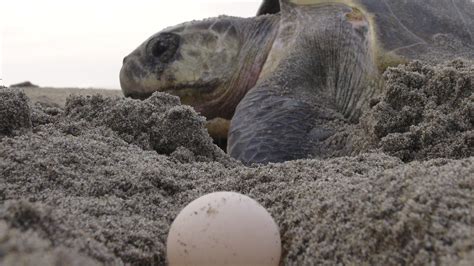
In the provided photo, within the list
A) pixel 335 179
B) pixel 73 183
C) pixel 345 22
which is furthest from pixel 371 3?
pixel 73 183

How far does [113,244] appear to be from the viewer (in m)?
1.05

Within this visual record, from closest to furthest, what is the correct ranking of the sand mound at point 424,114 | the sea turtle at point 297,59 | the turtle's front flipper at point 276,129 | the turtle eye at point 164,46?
1. the sand mound at point 424,114
2. the turtle's front flipper at point 276,129
3. the sea turtle at point 297,59
4. the turtle eye at point 164,46

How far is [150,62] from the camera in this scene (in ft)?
12.3

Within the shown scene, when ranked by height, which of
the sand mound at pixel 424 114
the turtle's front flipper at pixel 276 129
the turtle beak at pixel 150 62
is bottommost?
the turtle's front flipper at pixel 276 129

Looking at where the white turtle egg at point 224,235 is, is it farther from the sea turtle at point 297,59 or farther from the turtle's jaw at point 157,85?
the turtle's jaw at point 157,85

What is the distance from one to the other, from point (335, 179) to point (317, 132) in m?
1.21

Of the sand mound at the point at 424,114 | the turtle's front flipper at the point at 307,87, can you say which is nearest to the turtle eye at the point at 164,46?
the turtle's front flipper at the point at 307,87

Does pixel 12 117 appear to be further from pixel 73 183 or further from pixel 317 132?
pixel 317 132

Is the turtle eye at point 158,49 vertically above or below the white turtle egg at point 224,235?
above

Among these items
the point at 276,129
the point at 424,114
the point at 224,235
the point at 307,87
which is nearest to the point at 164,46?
the point at 307,87

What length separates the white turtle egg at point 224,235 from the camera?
99 cm

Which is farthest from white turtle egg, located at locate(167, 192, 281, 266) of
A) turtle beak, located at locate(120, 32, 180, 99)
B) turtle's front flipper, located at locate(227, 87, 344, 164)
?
turtle beak, located at locate(120, 32, 180, 99)

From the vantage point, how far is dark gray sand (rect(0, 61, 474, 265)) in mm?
892

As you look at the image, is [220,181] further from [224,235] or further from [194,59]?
[194,59]
